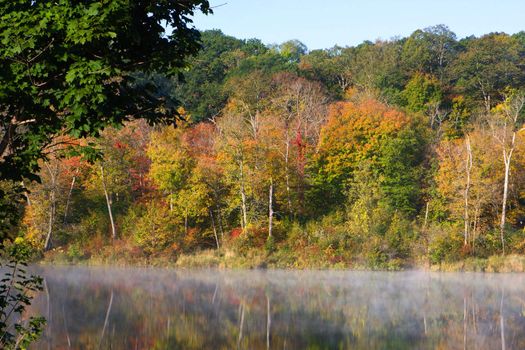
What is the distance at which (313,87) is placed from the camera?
189 feet

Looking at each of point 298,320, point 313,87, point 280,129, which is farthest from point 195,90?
point 298,320

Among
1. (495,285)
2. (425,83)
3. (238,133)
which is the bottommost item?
(495,285)

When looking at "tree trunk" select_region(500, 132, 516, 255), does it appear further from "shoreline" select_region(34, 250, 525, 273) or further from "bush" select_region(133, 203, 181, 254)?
"bush" select_region(133, 203, 181, 254)

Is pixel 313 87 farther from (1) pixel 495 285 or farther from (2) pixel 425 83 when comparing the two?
(1) pixel 495 285

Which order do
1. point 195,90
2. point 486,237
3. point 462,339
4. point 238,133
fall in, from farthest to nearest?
point 195,90, point 238,133, point 486,237, point 462,339

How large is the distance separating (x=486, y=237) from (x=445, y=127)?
1403cm

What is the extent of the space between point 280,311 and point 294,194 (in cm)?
2265

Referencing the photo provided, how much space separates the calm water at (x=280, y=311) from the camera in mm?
15227

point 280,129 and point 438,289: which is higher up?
point 280,129

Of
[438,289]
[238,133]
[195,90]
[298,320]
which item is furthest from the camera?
[195,90]

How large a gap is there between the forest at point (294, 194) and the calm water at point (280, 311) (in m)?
5.73

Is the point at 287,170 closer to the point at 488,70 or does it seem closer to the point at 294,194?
the point at 294,194

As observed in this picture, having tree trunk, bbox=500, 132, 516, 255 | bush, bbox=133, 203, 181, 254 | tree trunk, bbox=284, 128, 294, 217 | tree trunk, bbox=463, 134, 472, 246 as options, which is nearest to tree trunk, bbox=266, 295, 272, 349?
bush, bbox=133, 203, 181, 254

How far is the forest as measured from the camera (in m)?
37.0
